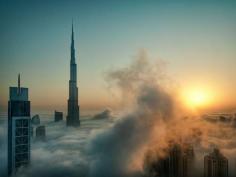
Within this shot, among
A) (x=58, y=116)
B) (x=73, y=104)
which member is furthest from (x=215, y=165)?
(x=58, y=116)

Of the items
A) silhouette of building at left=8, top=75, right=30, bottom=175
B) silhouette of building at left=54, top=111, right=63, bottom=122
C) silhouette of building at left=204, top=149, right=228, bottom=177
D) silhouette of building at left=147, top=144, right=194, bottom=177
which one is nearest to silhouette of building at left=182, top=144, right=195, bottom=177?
silhouette of building at left=147, top=144, right=194, bottom=177

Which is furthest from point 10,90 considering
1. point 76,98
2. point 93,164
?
point 76,98

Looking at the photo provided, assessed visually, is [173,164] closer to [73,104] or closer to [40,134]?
[73,104]

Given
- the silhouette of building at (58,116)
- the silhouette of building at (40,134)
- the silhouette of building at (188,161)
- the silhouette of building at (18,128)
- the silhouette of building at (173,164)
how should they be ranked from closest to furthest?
1. the silhouette of building at (18,128)
2. the silhouette of building at (188,161)
3. the silhouette of building at (173,164)
4. the silhouette of building at (40,134)
5. the silhouette of building at (58,116)

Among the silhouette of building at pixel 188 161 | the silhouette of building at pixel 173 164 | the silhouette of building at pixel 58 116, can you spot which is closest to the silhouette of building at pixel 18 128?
the silhouette of building at pixel 173 164

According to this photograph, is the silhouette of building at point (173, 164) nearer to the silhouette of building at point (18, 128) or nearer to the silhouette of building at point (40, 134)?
the silhouette of building at point (18, 128)

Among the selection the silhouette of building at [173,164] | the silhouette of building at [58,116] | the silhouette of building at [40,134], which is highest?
the silhouette of building at [58,116]
